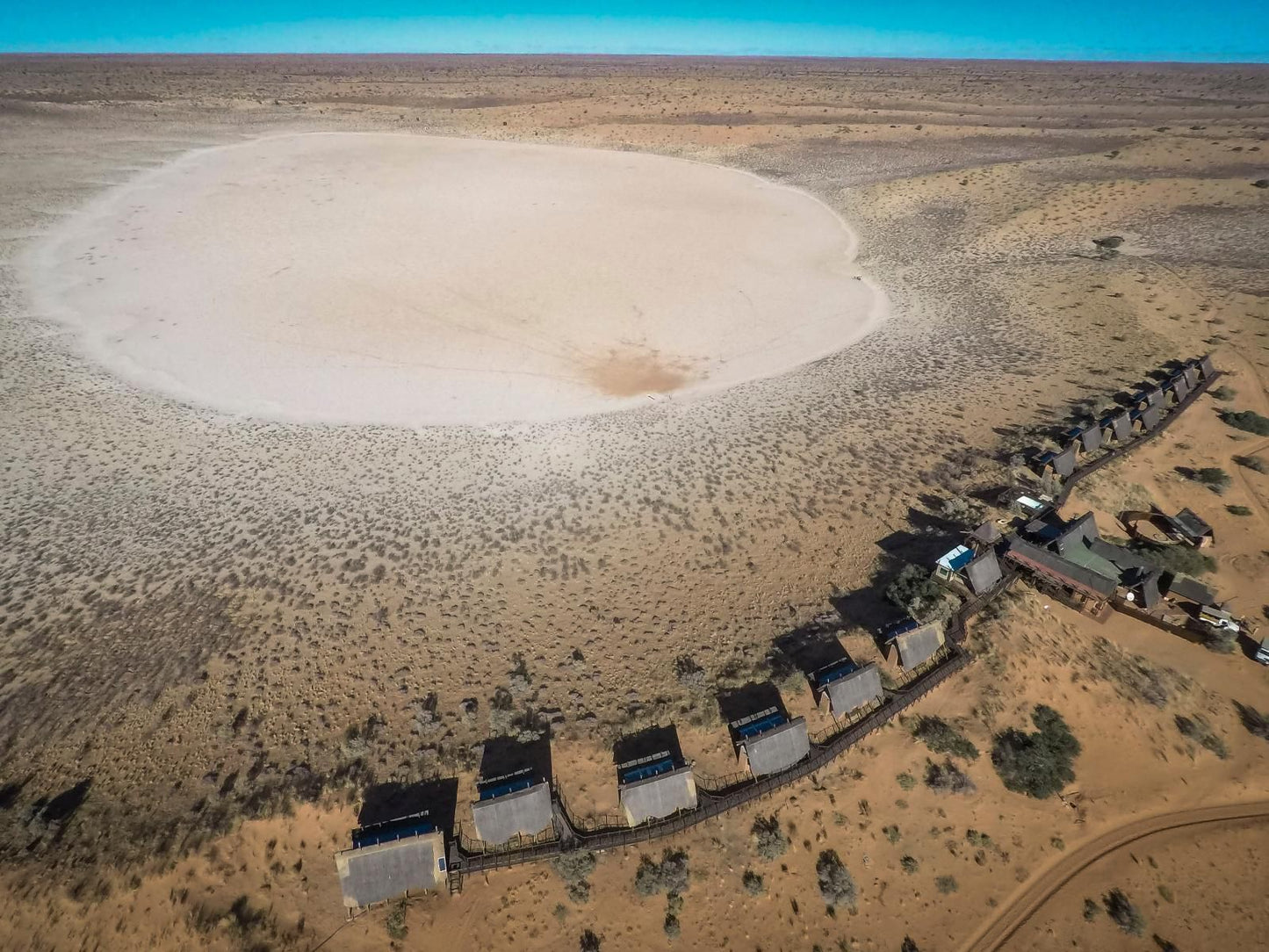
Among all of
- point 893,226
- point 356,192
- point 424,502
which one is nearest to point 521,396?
point 424,502

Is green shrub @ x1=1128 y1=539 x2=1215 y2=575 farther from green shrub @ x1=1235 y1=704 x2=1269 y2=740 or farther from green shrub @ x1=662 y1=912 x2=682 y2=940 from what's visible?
green shrub @ x1=662 y1=912 x2=682 y2=940

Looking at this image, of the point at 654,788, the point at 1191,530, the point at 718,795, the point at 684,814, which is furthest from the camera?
the point at 1191,530

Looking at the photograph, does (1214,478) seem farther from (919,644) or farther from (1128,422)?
(919,644)

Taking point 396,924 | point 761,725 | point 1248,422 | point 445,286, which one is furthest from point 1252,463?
point 445,286

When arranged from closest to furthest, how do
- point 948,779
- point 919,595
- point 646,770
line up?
point 646,770, point 948,779, point 919,595

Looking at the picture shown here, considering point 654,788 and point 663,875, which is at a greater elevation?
point 654,788

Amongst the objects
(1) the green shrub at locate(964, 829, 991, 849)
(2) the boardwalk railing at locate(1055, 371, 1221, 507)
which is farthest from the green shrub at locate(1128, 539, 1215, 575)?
(1) the green shrub at locate(964, 829, 991, 849)
